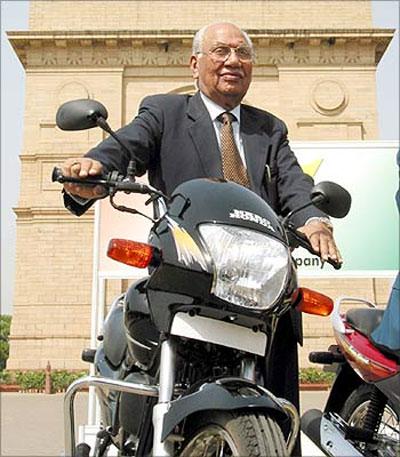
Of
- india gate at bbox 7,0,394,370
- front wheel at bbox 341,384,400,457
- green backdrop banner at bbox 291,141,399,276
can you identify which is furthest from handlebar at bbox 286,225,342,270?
india gate at bbox 7,0,394,370

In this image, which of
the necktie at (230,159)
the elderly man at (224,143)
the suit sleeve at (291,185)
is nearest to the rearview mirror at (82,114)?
the elderly man at (224,143)

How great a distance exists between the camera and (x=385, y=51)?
26359 mm

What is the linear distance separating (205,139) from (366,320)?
1139mm

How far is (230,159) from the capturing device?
2.71 meters

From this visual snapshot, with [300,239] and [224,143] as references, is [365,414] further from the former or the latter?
[224,143]

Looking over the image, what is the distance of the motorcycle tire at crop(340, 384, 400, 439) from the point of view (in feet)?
10.8

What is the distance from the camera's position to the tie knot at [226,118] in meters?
2.82

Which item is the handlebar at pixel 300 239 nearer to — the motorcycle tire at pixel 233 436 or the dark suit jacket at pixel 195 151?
the dark suit jacket at pixel 195 151

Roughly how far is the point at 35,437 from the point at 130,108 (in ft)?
65.3

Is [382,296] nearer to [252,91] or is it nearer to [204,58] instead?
[252,91]

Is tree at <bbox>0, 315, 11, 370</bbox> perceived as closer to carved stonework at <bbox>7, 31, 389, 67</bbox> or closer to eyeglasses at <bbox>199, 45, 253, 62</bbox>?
carved stonework at <bbox>7, 31, 389, 67</bbox>

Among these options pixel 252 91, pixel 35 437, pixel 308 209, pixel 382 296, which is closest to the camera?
pixel 308 209

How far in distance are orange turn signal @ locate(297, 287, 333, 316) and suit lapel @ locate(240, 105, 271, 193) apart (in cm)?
58

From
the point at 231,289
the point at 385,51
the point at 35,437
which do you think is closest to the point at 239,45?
the point at 231,289
